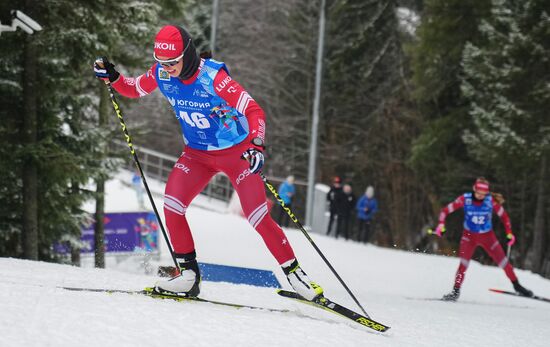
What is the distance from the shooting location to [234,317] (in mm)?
4902

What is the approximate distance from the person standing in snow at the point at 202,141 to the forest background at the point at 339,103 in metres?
3.65

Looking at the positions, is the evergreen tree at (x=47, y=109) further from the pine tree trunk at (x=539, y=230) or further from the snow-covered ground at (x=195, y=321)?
the pine tree trunk at (x=539, y=230)

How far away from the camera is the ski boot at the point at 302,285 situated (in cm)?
541

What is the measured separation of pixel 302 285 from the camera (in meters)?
5.44

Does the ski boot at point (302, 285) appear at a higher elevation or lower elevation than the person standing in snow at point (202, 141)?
lower

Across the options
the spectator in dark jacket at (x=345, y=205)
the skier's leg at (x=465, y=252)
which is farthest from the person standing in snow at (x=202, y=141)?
the spectator in dark jacket at (x=345, y=205)

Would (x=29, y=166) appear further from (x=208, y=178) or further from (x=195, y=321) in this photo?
(x=195, y=321)

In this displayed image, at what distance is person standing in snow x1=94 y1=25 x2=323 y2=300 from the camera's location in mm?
5211

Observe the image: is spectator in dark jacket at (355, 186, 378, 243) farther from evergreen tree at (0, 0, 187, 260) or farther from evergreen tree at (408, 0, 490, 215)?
evergreen tree at (0, 0, 187, 260)

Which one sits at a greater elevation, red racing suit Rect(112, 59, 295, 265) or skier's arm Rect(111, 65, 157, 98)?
skier's arm Rect(111, 65, 157, 98)

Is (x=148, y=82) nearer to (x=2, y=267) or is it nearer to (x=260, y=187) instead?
(x=260, y=187)

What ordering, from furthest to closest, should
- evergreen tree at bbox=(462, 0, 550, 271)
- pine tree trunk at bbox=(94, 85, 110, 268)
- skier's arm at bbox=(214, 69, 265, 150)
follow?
evergreen tree at bbox=(462, 0, 550, 271) → pine tree trunk at bbox=(94, 85, 110, 268) → skier's arm at bbox=(214, 69, 265, 150)

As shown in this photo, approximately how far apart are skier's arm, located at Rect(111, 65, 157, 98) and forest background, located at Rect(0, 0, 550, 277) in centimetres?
314

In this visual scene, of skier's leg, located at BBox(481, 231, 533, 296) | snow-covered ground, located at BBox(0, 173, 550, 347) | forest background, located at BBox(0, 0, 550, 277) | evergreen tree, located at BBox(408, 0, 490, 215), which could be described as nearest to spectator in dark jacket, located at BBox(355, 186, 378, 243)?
forest background, located at BBox(0, 0, 550, 277)
